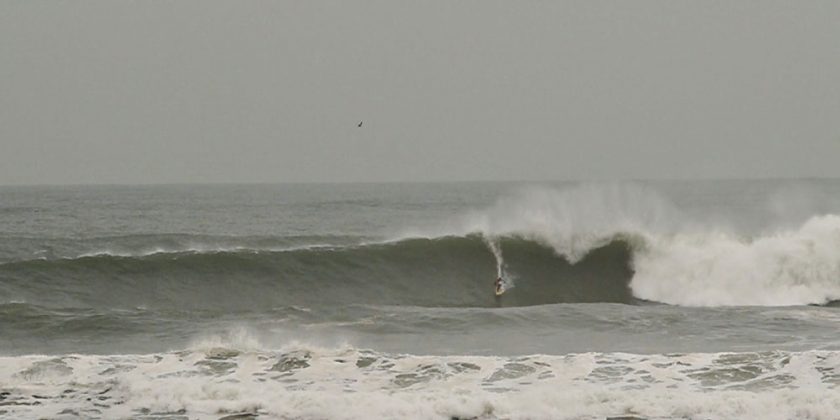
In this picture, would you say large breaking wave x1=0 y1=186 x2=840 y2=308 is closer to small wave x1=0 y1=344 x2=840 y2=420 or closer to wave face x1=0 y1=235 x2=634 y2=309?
wave face x1=0 y1=235 x2=634 y2=309

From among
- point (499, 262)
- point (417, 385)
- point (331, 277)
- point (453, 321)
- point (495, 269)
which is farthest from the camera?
point (499, 262)

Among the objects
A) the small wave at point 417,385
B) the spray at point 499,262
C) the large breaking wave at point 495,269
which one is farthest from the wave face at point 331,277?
the small wave at point 417,385

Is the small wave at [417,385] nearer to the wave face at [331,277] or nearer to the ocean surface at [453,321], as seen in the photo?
the ocean surface at [453,321]

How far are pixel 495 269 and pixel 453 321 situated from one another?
746 centimetres

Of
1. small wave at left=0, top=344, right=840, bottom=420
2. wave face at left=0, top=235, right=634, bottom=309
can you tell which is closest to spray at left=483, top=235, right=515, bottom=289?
wave face at left=0, top=235, right=634, bottom=309

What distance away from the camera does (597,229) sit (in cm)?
2523

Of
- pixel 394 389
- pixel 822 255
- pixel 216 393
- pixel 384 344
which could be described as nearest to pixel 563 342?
pixel 384 344

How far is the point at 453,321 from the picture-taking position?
16516 mm

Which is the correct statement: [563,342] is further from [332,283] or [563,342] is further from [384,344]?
[332,283]

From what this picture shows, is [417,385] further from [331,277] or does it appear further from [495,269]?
[495,269]

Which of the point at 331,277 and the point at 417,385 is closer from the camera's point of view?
the point at 417,385

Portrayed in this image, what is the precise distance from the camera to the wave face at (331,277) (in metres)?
20.9

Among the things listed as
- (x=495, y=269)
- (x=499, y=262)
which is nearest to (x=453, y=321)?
(x=495, y=269)

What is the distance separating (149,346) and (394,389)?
17.2 feet
